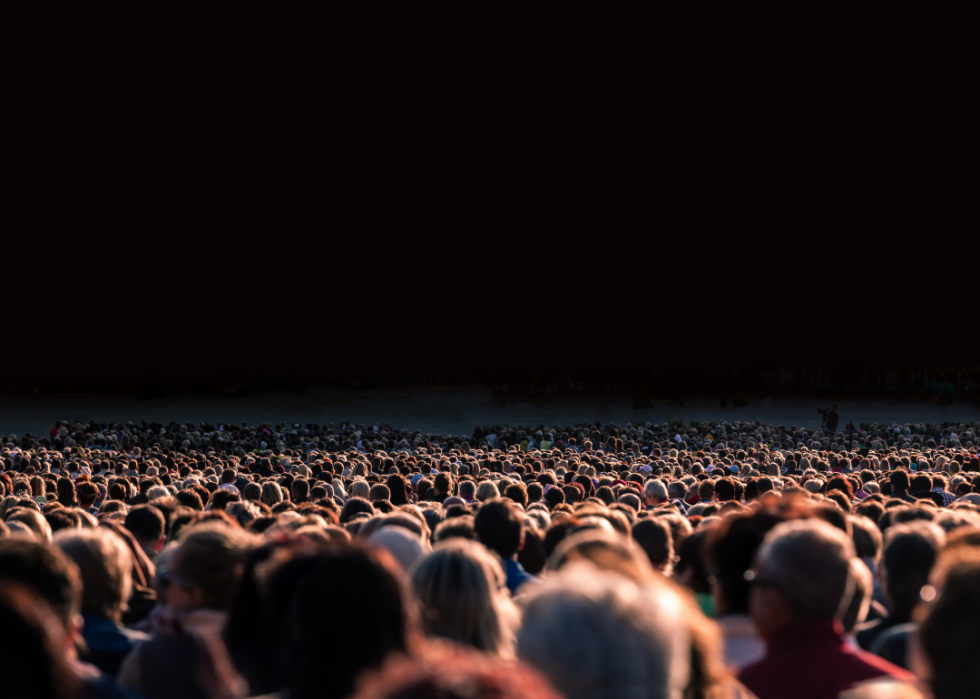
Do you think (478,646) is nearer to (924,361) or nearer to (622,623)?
(622,623)

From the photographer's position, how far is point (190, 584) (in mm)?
3779

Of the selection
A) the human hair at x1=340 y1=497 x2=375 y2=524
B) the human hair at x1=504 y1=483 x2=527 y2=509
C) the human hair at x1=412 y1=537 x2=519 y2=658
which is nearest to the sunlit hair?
the human hair at x1=504 y1=483 x2=527 y2=509

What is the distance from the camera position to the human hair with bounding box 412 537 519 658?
313 centimetres

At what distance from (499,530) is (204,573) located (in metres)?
1.89

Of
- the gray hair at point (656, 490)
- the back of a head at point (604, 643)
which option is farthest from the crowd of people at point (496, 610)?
the gray hair at point (656, 490)

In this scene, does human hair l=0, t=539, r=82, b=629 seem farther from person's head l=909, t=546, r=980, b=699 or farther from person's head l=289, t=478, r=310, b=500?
person's head l=289, t=478, r=310, b=500

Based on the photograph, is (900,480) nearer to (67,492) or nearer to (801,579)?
(801,579)

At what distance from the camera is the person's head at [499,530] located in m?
5.31

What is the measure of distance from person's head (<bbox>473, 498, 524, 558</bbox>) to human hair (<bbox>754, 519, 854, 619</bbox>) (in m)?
2.29

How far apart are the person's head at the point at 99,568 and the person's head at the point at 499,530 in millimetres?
2043

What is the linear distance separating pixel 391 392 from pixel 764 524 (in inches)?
2381

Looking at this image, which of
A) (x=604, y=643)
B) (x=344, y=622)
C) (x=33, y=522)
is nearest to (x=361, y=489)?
(x=33, y=522)

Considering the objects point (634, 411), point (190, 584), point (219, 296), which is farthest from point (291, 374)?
point (190, 584)

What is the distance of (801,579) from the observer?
10.2 ft
